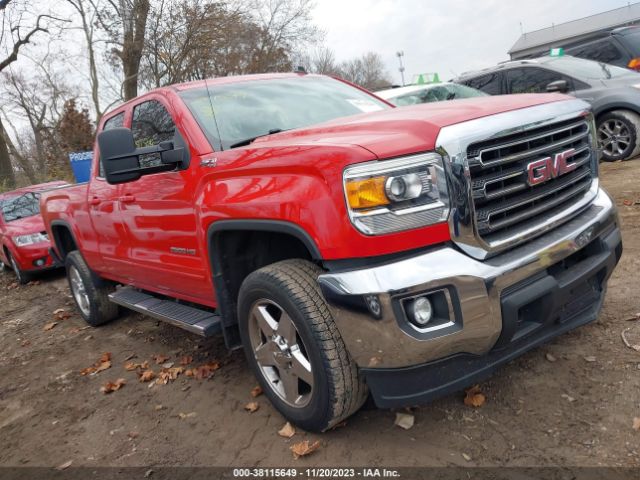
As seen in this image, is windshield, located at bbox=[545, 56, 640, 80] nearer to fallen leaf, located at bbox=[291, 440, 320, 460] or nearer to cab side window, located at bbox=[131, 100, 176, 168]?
cab side window, located at bbox=[131, 100, 176, 168]

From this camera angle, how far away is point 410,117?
2.38 m

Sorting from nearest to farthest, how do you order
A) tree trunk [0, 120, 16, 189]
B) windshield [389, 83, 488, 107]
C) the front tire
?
the front tire < windshield [389, 83, 488, 107] < tree trunk [0, 120, 16, 189]

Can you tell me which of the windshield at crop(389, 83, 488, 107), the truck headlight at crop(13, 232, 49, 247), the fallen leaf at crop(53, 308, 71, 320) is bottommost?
the fallen leaf at crop(53, 308, 71, 320)

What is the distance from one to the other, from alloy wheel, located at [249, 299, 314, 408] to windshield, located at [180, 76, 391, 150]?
106 cm

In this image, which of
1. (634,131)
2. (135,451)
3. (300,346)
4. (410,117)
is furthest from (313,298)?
(634,131)

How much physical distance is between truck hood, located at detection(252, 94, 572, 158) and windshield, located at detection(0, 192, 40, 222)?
26.7 ft

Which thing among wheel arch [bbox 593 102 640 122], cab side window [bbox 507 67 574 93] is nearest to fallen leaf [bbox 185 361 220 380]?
wheel arch [bbox 593 102 640 122]

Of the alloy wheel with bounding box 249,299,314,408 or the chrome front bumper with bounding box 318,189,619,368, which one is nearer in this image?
the chrome front bumper with bounding box 318,189,619,368

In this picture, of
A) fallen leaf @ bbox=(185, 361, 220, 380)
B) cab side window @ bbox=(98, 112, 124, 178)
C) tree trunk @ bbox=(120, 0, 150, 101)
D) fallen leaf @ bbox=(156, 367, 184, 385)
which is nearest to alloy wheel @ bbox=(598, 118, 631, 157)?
fallen leaf @ bbox=(185, 361, 220, 380)

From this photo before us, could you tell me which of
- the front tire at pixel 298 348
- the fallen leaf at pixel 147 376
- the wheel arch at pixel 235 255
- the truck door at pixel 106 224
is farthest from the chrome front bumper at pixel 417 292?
the truck door at pixel 106 224

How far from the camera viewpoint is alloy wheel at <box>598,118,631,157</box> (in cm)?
729

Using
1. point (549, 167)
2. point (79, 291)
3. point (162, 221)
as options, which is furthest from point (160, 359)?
point (549, 167)

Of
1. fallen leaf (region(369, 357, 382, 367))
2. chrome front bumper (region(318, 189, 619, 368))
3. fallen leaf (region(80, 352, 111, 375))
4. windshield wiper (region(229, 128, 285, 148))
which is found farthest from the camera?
fallen leaf (region(80, 352, 111, 375))

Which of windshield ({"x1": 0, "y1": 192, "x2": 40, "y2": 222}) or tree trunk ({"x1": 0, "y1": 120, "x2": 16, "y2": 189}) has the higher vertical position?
tree trunk ({"x1": 0, "y1": 120, "x2": 16, "y2": 189})
